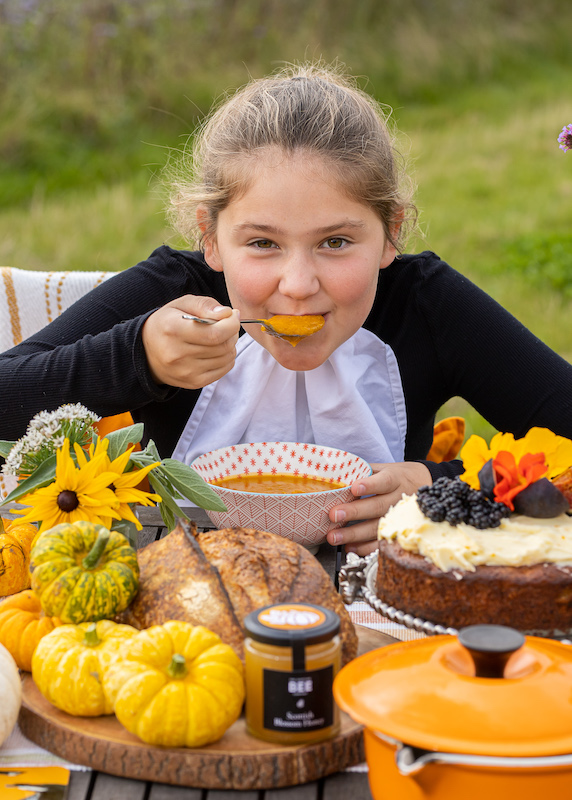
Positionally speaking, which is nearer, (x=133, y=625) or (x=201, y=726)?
(x=201, y=726)

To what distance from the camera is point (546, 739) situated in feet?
2.78

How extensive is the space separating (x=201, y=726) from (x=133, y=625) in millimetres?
263

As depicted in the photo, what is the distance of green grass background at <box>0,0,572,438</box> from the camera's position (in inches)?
233

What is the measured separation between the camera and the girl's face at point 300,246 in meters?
1.90

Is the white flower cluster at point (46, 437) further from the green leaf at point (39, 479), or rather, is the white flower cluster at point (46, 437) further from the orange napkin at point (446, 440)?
the orange napkin at point (446, 440)

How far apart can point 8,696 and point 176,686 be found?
0.22m

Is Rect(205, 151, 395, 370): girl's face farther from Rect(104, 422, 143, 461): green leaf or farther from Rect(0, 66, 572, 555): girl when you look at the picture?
Rect(104, 422, 143, 461): green leaf

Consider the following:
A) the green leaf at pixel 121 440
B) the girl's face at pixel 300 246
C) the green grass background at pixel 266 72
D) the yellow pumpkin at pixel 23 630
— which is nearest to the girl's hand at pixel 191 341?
the girl's face at pixel 300 246

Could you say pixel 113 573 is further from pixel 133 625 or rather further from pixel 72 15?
pixel 72 15

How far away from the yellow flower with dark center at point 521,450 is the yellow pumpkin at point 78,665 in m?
0.58

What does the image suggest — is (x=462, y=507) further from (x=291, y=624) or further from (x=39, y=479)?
(x=39, y=479)

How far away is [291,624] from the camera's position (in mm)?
1055

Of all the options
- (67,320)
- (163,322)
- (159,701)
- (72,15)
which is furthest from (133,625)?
(72,15)

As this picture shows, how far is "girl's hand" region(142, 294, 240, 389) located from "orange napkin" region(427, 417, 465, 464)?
3.42 ft
